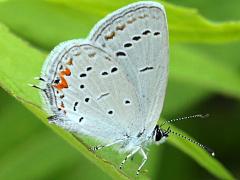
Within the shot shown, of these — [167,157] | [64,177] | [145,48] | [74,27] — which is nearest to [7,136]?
[64,177]

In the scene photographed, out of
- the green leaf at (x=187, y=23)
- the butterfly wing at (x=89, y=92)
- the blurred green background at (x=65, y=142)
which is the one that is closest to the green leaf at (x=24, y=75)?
the butterfly wing at (x=89, y=92)

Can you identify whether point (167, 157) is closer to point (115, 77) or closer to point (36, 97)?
point (115, 77)

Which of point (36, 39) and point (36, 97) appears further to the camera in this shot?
point (36, 39)

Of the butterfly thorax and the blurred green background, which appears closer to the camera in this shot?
the butterfly thorax

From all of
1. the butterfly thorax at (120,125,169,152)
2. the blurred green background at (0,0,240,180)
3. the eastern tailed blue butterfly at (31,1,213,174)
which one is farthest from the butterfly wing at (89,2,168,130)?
the blurred green background at (0,0,240,180)

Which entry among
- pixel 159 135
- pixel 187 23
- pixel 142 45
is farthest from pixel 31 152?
pixel 187 23

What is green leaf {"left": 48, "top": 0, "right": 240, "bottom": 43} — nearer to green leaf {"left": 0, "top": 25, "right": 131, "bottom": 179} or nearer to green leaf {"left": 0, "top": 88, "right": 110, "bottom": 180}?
green leaf {"left": 0, "top": 25, "right": 131, "bottom": 179}
